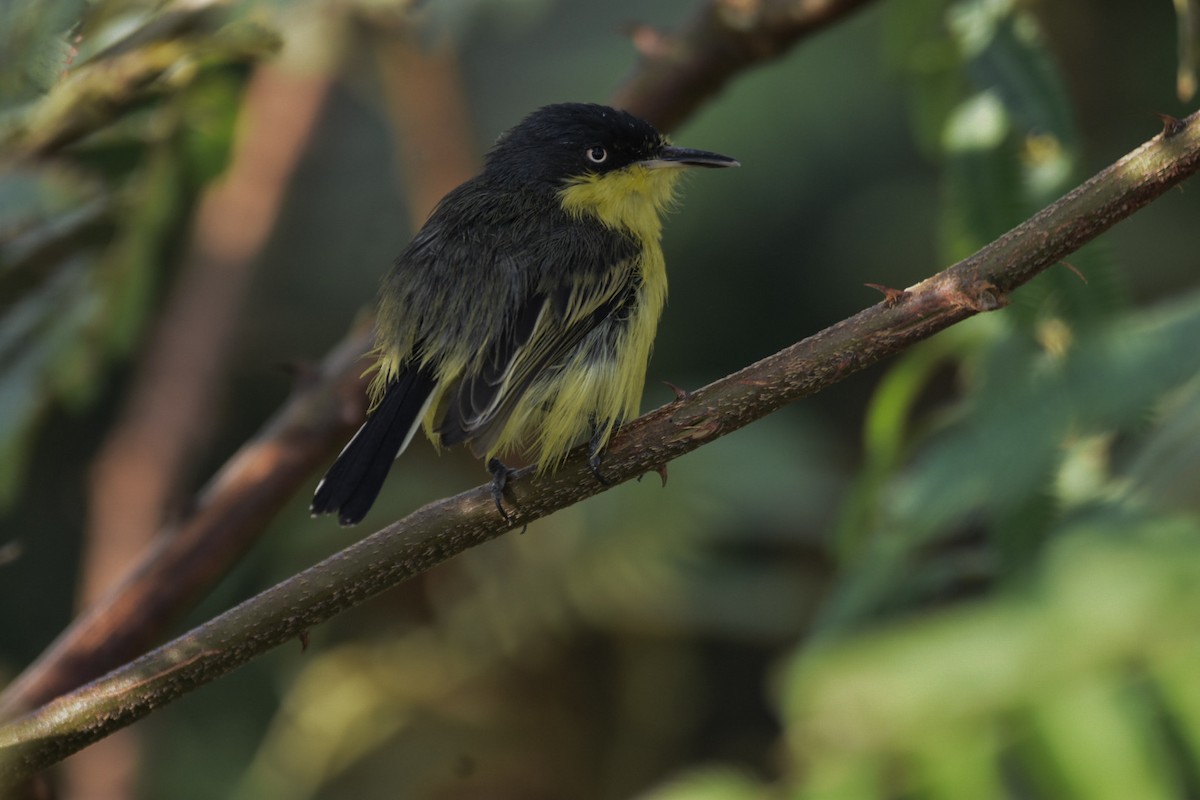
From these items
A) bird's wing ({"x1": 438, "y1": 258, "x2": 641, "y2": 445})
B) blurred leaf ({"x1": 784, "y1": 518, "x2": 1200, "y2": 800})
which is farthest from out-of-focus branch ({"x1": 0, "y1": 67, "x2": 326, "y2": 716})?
blurred leaf ({"x1": 784, "y1": 518, "x2": 1200, "y2": 800})

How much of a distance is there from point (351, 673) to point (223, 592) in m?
0.55

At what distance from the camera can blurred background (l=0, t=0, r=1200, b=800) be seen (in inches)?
109

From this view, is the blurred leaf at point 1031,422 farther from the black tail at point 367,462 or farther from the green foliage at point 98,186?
the green foliage at point 98,186

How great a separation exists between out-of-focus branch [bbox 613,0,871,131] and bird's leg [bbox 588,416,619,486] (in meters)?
0.94

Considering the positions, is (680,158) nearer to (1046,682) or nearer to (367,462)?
(367,462)

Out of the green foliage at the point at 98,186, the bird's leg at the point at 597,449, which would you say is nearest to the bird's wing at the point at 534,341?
the bird's leg at the point at 597,449

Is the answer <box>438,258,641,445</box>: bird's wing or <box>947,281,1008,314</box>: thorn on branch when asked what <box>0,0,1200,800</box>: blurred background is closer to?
<box>438,258,641,445</box>: bird's wing

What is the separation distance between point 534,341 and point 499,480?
2.65 feet

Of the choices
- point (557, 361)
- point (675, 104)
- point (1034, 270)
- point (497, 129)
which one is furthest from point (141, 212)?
point (497, 129)

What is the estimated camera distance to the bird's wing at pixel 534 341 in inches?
125

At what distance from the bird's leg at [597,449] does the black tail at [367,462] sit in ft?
1.28

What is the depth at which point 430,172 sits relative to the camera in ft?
16.9

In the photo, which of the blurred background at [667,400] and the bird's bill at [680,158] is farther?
the bird's bill at [680,158]

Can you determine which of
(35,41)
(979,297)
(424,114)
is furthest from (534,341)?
(424,114)
